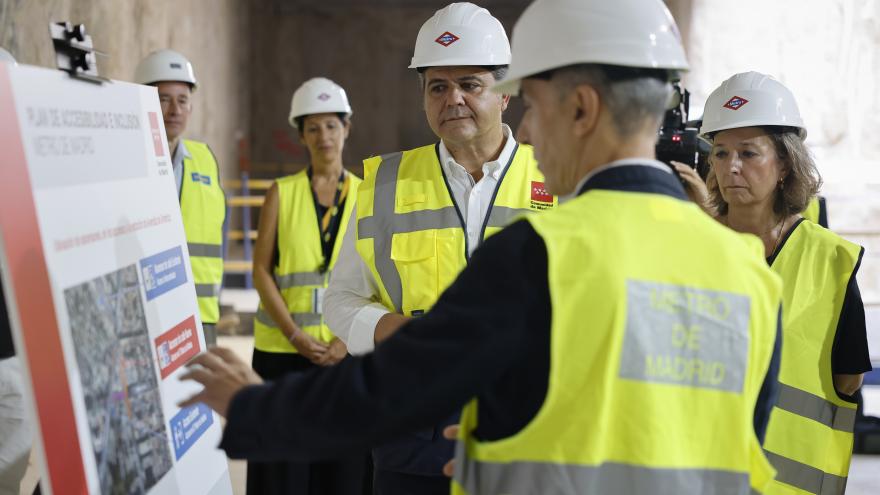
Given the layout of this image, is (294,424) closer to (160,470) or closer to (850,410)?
(160,470)

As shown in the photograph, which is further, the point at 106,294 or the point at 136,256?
the point at 136,256

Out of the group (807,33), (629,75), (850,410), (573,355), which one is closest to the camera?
(573,355)

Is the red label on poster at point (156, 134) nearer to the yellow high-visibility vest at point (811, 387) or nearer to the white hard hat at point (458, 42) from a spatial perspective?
the white hard hat at point (458, 42)

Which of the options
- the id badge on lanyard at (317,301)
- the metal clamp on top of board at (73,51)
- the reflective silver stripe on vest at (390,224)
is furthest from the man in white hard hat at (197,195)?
the metal clamp on top of board at (73,51)


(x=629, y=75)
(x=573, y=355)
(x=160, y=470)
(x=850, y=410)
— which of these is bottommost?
(x=850, y=410)

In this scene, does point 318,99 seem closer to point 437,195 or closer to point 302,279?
point 302,279

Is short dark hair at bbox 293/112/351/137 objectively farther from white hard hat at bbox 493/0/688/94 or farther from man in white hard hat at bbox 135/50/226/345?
white hard hat at bbox 493/0/688/94

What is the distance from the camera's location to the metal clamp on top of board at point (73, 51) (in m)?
1.53

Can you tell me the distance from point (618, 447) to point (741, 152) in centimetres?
160

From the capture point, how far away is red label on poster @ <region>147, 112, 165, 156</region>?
A: 186 centimetres

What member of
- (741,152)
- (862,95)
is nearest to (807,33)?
(862,95)

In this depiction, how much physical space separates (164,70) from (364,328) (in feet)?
7.70

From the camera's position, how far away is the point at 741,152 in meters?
2.57

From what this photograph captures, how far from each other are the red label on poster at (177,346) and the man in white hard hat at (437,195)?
419mm
